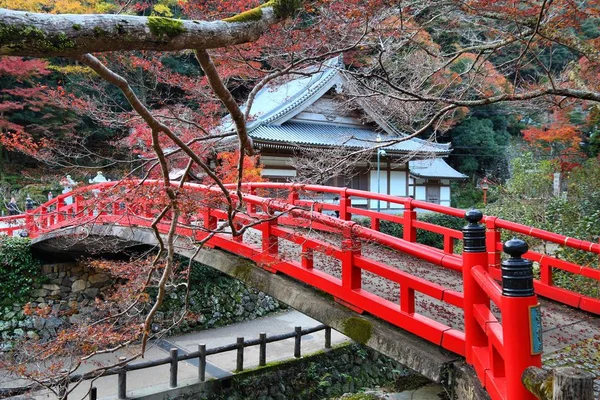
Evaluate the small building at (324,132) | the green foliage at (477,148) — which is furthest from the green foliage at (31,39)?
the green foliage at (477,148)

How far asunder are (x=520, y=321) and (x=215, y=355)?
820 centimetres

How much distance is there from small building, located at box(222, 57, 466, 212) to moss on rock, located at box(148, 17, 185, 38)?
35.2 ft

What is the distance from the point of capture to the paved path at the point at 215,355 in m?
7.85

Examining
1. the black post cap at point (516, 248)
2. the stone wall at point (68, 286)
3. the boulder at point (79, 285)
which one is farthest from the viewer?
the boulder at point (79, 285)

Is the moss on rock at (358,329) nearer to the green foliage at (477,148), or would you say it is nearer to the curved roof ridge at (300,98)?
the curved roof ridge at (300,98)

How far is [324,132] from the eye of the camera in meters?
16.8

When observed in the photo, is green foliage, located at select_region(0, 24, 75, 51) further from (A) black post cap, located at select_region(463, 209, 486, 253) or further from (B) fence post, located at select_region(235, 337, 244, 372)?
(B) fence post, located at select_region(235, 337, 244, 372)

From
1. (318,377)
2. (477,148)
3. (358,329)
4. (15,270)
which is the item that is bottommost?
(318,377)

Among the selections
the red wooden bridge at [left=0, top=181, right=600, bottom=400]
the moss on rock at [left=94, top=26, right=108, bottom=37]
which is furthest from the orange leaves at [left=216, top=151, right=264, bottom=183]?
the moss on rock at [left=94, top=26, right=108, bottom=37]

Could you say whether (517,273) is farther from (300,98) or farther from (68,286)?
(300,98)

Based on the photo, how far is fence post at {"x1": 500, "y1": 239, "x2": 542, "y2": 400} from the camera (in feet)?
6.39

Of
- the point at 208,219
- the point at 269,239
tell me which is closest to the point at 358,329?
the point at 269,239

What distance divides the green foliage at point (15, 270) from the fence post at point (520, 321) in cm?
1069

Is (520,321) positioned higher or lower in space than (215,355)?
higher
